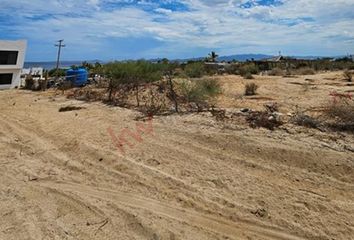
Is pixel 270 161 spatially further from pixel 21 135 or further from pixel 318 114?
pixel 21 135

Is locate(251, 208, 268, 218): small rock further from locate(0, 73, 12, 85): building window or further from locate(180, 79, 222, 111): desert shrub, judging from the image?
locate(0, 73, 12, 85): building window

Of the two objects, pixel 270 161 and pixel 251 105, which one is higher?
pixel 251 105

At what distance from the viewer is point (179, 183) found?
6211mm

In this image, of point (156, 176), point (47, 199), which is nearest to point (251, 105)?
point (156, 176)

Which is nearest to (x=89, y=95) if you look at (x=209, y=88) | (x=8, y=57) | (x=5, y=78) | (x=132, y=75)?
(x=132, y=75)

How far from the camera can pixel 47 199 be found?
5.63m

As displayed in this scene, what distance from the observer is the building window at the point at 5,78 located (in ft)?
117

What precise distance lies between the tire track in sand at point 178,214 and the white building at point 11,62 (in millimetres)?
33104

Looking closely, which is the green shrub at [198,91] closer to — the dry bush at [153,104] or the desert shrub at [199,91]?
the desert shrub at [199,91]

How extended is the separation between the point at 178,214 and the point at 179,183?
113cm

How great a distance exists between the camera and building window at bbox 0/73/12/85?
35.8 metres

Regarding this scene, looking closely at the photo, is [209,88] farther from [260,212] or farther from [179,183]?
[260,212]

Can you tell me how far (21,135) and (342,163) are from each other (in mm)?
8150

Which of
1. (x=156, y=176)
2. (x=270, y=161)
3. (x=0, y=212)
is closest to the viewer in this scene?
(x=0, y=212)
